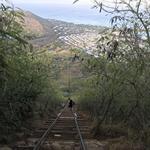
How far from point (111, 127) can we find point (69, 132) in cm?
219

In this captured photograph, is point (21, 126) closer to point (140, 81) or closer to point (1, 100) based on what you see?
point (1, 100)

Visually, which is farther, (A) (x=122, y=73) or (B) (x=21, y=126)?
(B) (x=21, y=126)

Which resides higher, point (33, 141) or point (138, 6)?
point (138, 6)

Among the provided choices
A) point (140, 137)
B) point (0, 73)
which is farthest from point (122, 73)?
point (0, 73)

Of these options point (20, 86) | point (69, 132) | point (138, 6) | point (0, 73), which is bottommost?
point (69, 132)

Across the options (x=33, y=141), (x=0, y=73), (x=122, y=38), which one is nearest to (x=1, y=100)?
(x=33, y=141)

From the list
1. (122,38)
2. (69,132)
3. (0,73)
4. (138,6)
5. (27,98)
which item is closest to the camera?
(0,73)

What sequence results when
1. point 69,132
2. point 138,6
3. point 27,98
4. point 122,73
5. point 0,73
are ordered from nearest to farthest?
point 0,73
point 138,6
point 122,73
point 69,132
point 27,98

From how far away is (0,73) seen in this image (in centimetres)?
1267

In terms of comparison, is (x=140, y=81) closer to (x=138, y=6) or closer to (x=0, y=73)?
(x=138, y=6)

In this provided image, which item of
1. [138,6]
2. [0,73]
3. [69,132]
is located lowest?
[69,132]

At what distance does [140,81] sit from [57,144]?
435cm

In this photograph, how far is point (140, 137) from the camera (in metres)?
21.5

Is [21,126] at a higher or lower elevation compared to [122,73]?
lower
